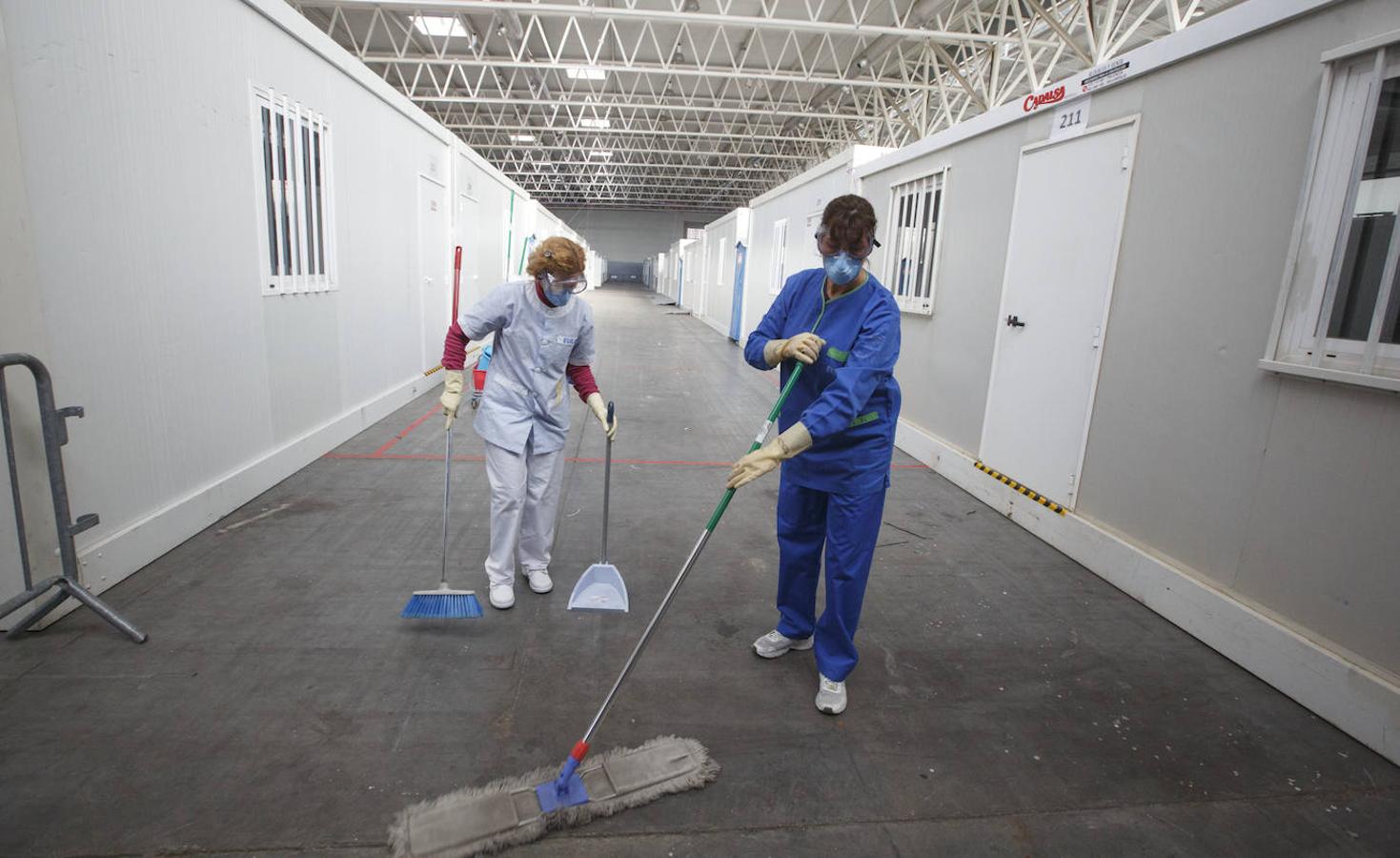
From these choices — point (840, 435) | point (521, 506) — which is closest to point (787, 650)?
point (840, 435)

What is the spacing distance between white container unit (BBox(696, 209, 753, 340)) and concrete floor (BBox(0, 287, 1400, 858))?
12.0m

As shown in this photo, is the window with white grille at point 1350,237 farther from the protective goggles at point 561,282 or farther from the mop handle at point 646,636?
the protective goggles at point 561,282

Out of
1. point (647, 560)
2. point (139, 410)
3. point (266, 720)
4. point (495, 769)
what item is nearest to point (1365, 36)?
point (647, 560)

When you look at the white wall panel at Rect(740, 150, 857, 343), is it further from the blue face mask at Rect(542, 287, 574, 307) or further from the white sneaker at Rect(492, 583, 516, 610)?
the white sneaker at Rect(492, 583, 516, 610)

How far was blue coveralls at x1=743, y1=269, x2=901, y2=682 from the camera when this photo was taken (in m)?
2.44

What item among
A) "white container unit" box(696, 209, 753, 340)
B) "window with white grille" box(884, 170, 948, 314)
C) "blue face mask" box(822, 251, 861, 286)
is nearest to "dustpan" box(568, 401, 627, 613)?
"blue face mask" box(822, 251, 861, 286)

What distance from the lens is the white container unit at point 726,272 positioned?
15.5 meters

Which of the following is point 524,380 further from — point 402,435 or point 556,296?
point 402,435

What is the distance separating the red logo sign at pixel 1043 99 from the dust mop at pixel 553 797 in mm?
4012

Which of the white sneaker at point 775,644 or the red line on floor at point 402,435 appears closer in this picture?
the white sneaker at point 775,644

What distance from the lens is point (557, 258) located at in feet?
9.89

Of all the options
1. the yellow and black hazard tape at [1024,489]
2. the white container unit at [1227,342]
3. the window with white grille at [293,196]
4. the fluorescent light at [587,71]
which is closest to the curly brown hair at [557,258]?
the window with white grille at [293,196]

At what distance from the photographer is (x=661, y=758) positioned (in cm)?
233

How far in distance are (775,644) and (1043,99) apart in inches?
162
